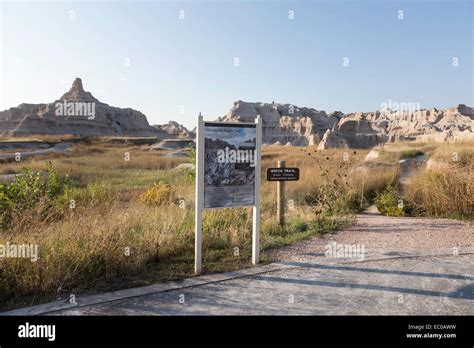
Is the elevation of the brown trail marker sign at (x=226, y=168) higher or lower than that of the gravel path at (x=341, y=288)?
higher

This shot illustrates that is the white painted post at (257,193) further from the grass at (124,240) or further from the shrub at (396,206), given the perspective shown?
the shrub at (396,206)

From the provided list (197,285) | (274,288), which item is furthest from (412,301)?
(197,285)

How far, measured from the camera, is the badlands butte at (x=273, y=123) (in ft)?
219

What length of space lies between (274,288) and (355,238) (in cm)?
309

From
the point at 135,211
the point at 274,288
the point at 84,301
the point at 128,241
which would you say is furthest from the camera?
the point at 135,211

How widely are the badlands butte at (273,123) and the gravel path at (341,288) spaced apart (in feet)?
144

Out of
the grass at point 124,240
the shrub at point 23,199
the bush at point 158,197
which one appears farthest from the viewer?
the bush at point 158,197

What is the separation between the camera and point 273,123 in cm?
9912

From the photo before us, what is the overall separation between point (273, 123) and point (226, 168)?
95634 mm

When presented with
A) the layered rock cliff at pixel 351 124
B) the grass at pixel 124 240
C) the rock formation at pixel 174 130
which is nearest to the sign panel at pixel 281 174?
the grass at pixel 124 240

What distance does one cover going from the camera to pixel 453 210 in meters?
8.92

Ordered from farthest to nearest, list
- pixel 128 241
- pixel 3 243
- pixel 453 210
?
pixel 453 210
pixel 128 241
pixel 3 243

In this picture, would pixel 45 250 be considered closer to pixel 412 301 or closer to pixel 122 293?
pixel 122 293
